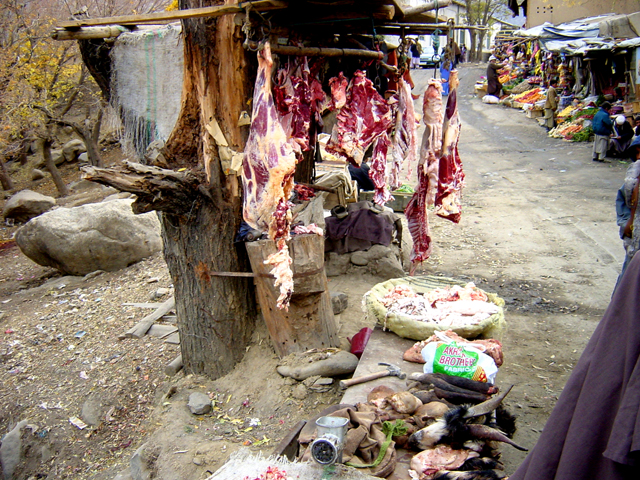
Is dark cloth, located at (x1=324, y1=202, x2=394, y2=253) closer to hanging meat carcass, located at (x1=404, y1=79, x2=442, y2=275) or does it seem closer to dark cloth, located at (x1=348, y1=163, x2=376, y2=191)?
dark cloth, located at (x1=348, y1=163, x2=376, y2=191)

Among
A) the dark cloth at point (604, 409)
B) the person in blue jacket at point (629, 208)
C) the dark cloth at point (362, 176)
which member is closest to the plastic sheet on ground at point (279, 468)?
the dark cloth at point (604, 409)

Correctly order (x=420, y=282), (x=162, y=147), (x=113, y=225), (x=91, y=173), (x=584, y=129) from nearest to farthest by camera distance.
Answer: (x=91, y=173) < (x=162, y=147) < (x=420, y=282) < (x=113, y=225) < (x=584, y=129)

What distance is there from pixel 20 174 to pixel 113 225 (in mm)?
12709

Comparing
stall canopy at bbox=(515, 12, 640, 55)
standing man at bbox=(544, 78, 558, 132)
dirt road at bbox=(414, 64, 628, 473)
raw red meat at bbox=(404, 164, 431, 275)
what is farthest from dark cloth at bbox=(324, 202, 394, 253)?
standing man at bbox=(544, 78, 558, 132)

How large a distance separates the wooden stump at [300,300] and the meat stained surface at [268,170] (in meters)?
0.60

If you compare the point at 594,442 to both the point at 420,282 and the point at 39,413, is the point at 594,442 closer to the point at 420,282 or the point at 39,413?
the point at 420,282

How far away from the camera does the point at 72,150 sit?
1825 cm

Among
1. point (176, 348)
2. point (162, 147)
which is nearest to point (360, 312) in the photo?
point (176, 348)

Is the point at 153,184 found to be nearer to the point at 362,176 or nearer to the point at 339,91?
the point at 339,91

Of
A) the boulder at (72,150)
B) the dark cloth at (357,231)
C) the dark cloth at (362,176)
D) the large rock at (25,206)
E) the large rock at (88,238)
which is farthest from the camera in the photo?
the boulder at (72,150)

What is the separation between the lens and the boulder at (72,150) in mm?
18266

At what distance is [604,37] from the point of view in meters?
14.6

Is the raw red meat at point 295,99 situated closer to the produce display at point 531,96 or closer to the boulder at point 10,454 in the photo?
the boulder at point 10,454

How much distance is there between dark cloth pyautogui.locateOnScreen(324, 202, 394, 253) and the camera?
6.57 meters
